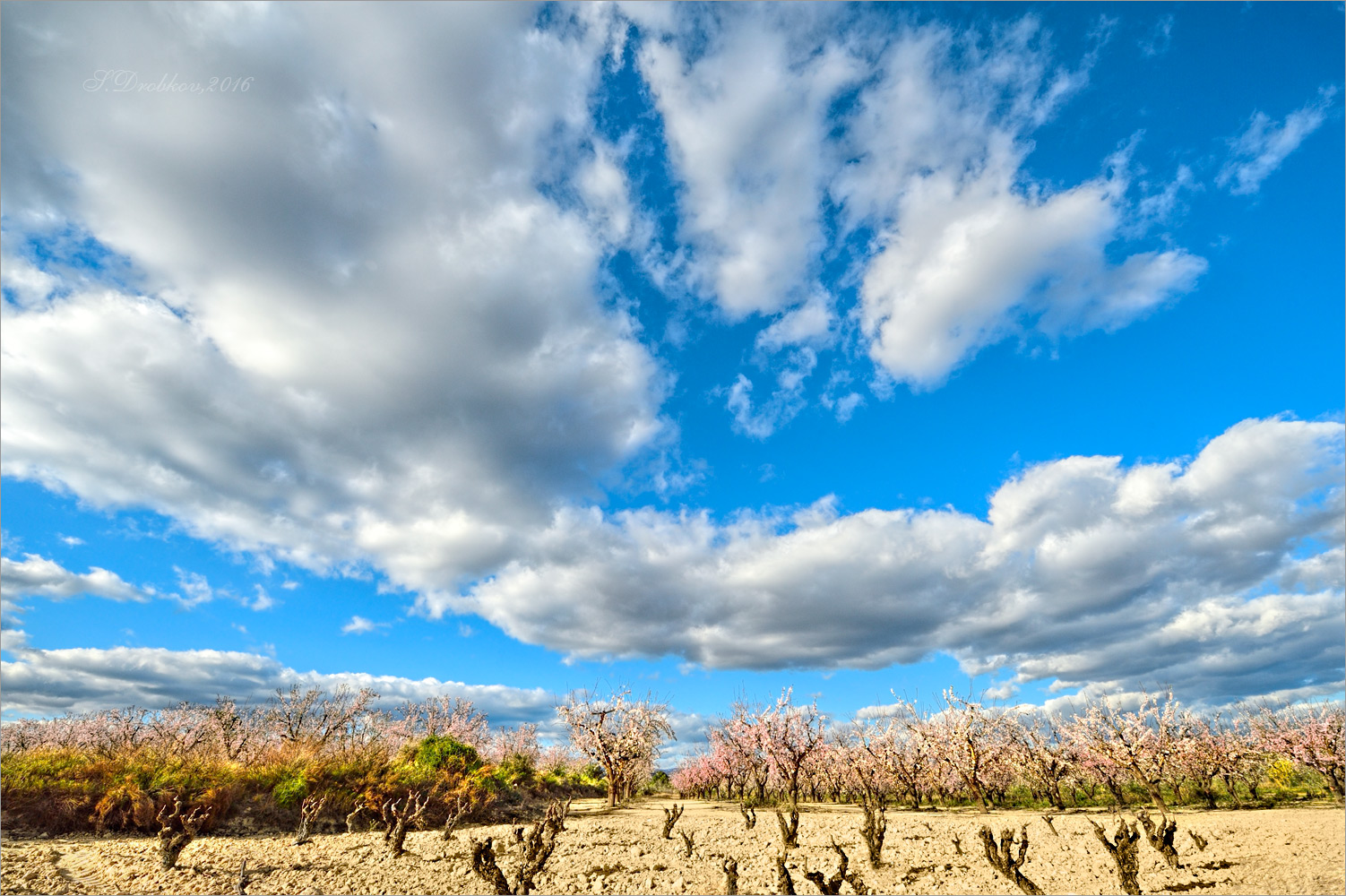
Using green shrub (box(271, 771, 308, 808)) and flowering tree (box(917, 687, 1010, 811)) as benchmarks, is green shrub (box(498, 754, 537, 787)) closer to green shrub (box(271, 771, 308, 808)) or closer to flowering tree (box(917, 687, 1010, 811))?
green shrub (box(271, 771, 308, 808))

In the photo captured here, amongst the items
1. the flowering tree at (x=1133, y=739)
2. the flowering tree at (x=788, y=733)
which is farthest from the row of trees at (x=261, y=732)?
the flowering tree at (x=1133, y=739)

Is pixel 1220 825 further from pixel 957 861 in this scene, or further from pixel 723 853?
pixel 723 853

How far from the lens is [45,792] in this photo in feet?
58.9

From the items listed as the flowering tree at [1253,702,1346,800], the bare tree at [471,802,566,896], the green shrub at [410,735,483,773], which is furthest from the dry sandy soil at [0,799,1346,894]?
the flowering tree at [1253,702,1346,800]

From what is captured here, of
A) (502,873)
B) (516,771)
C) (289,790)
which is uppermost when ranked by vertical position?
(289,790)

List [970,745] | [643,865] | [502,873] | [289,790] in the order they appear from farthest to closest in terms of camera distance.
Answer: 1. [970,745]
2. [289,790]
3. [643,865]
4. [502,873]

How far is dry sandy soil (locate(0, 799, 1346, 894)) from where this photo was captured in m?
13.2

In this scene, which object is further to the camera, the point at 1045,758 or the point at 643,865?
the point at 1045,758

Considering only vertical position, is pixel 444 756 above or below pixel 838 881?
above

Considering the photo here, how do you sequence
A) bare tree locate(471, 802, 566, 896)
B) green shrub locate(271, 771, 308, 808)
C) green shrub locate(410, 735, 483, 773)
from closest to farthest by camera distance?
bare tree locate(471, 802, 566, 896), green shrub locate(271, 771, 308, 808), green shrub locate(410, 735, 483, 773)

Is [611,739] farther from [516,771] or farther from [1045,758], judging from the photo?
[1045,758]

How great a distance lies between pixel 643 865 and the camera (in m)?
16.2

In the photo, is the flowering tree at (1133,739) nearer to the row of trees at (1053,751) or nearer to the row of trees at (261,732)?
the row of trees at (1053,751)

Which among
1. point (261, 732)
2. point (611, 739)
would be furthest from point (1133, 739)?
point (261, 732)
